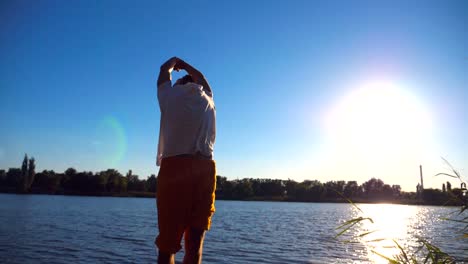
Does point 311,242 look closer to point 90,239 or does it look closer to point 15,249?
point 90,239

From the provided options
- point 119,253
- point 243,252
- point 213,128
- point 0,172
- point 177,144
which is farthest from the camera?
point 0,172

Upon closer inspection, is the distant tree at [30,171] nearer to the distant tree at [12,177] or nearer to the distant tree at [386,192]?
the distant tree at [12,177]

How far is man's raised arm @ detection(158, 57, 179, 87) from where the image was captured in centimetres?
309

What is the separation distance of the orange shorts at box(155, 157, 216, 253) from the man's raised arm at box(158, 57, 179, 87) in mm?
802

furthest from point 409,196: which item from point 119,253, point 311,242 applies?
point 119,253

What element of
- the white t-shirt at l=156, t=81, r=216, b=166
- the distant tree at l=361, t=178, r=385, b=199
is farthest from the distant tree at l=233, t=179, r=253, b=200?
the white t-shirt at l=156, t=81, r=216, b=166

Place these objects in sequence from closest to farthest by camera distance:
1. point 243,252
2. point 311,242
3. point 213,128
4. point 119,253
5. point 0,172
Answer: point 213,128 < point 119,253 < point 243,252 < point 311,242 < point 0,172

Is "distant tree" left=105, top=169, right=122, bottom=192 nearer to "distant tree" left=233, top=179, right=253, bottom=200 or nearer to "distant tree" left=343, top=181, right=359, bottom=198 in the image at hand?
"distant tree" left=233, top=179, right=253, bottom=200

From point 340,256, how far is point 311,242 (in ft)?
13.6

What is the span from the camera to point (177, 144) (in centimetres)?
274

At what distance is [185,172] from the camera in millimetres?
2660

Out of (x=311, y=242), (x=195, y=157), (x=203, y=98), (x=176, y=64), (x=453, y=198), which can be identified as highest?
(x=176, y=64)

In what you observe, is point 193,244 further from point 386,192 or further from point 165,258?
point 386,192

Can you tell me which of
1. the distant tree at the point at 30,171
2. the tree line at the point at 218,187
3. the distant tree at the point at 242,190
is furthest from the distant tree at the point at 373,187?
the distant tree at the point at 30,171
